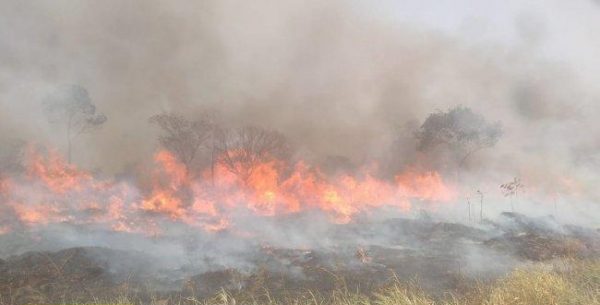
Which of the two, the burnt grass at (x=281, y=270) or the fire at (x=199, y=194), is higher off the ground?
the fire at (x=199, y=194)

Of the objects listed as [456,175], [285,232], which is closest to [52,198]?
[285,232]

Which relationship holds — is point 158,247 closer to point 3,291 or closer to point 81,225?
point 81,225

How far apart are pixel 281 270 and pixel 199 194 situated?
27.0 metres

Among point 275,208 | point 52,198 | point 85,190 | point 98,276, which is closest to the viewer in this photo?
point 98,276

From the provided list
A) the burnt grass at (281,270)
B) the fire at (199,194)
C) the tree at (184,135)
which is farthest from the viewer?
the tree at (184,135)

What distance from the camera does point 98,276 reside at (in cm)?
2242

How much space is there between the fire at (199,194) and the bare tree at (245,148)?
56 cm

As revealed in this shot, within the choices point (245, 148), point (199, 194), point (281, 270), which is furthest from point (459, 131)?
point (281, 270)

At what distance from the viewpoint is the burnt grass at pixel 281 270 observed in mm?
20297

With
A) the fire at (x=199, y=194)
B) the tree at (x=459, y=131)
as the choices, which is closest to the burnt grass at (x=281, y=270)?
the fire at (x=199, y=194)

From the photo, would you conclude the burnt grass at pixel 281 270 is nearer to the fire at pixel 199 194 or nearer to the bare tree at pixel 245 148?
the fire at pixel 199 194

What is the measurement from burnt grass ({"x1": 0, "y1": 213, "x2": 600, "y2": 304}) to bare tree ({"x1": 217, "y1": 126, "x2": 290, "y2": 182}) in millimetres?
20575

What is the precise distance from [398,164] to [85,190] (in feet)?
124

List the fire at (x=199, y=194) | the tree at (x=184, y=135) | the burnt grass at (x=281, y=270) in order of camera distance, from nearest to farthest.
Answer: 1. the burnt grass at (x=281, y=270)
2. the fire at (x=199, y=194)
3. the tree at (x=184, y=135)
